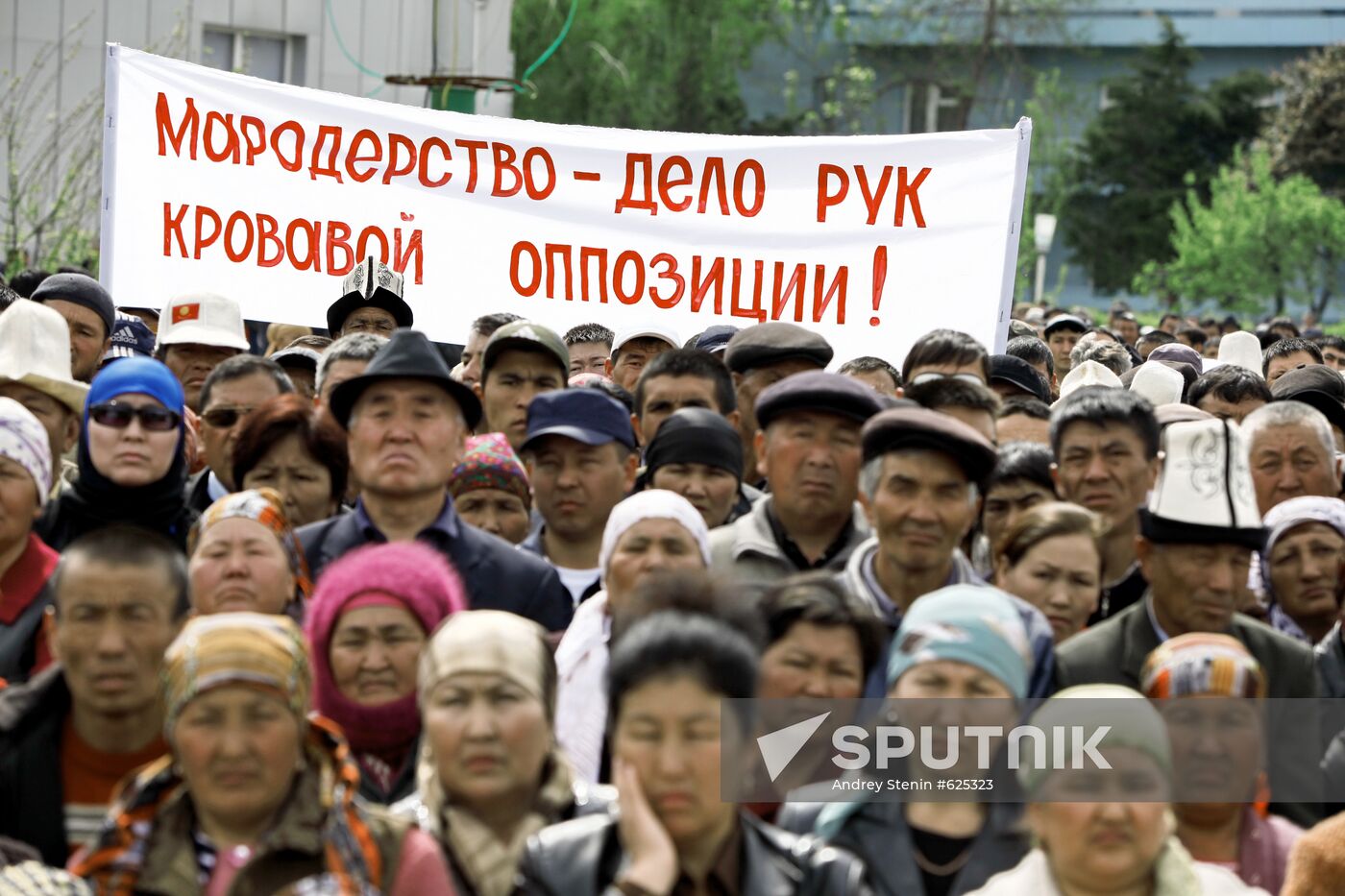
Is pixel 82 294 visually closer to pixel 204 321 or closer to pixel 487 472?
pixel 204 321

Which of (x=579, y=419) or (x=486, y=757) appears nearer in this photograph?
(x=486, y=757)

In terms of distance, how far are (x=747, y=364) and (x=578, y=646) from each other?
2427 millimetres

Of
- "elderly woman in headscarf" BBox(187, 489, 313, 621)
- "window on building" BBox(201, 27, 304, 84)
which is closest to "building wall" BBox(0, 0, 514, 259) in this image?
"window on building" BBox(201, 27, 304, 84)

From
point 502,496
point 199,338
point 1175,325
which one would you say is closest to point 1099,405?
point 502,496

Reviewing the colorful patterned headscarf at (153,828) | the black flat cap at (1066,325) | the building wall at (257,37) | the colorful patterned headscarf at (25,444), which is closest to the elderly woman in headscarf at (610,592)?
the colorful patterned headscarf at (153,828)

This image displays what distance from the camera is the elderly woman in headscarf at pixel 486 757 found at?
4152 millimetres

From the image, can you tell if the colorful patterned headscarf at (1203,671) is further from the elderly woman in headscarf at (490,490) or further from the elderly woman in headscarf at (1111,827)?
the elderly woman in headscarf at (490,490)

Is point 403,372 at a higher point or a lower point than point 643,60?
lower

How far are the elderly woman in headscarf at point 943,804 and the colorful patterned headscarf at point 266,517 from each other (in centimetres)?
169

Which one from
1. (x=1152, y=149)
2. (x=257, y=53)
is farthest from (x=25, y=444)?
(x=1152, y=149)

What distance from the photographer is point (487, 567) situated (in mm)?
5777

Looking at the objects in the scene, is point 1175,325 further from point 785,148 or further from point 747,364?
point 747,364

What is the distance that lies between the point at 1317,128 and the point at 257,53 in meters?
27.8

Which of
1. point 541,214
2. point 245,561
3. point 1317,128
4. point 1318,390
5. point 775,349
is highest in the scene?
point 1317,128
